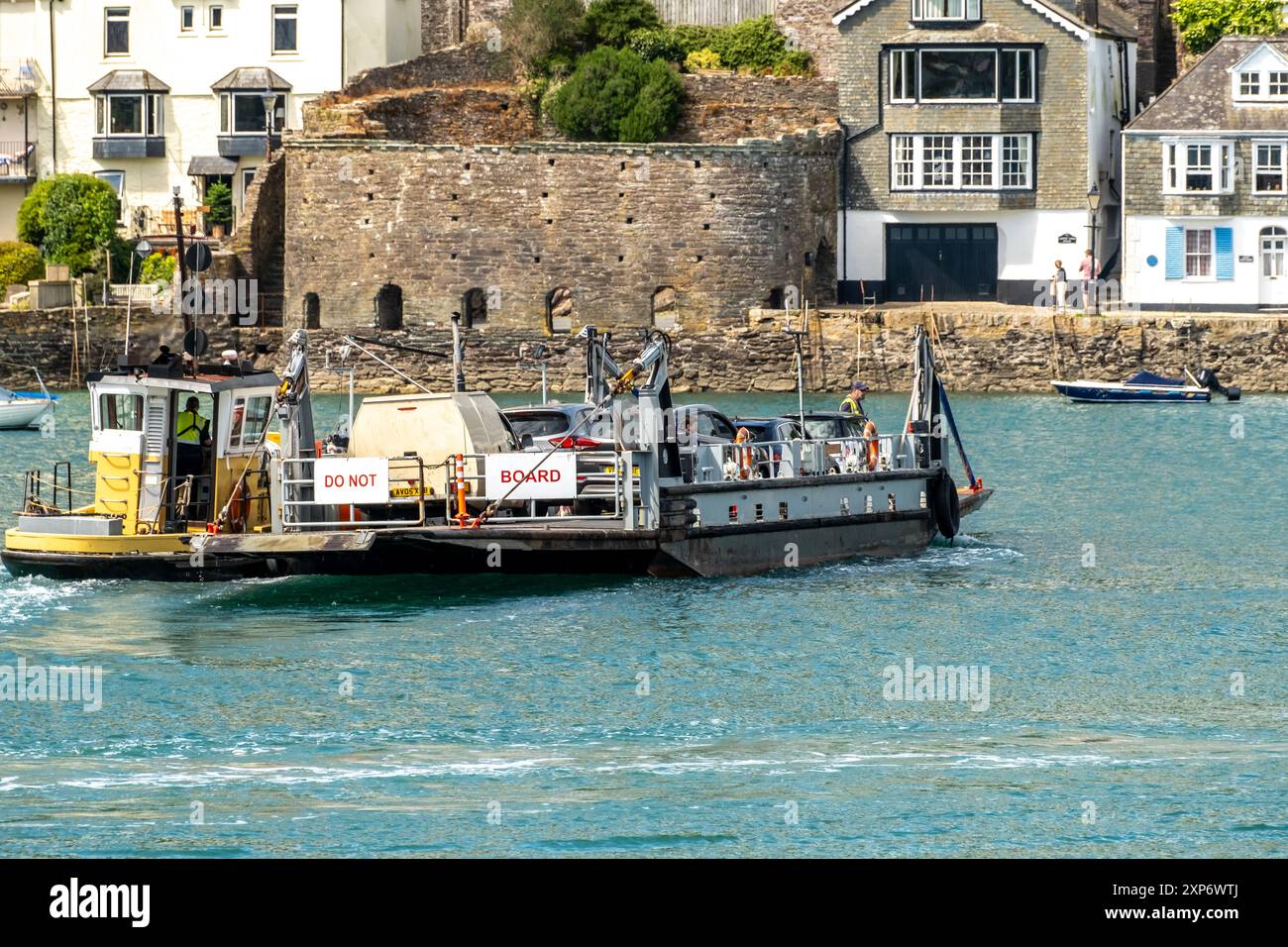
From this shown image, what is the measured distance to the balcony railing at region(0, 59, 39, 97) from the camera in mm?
71375

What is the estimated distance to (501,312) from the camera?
217 feet

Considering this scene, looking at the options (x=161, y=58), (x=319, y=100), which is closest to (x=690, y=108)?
(x=319, y=100)

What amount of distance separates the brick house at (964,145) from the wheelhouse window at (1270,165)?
4695mm

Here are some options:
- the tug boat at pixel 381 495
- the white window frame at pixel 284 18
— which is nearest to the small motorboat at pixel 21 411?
the white window frame at pixel 284 18

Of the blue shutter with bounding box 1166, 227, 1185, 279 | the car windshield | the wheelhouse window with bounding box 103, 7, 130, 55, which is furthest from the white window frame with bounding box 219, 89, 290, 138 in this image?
the car windshield

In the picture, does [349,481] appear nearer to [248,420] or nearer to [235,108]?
[248,420]

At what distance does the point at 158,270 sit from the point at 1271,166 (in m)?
29.8

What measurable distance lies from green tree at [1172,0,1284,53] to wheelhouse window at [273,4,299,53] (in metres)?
25.6

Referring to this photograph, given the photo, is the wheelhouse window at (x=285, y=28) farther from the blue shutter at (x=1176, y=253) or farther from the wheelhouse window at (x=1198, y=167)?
the blue shutter at (x=1176, y=253)

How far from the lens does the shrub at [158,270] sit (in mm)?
66000

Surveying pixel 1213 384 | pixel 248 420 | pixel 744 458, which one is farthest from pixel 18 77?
pixel 744 458

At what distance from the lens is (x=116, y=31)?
71.3 m

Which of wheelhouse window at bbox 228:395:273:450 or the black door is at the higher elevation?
the black door

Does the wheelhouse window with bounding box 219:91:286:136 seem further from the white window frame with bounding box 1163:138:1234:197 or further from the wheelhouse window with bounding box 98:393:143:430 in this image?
the wheelhouse window with bounding box 98:393:143:430
